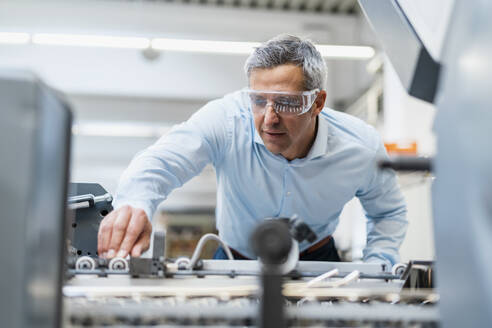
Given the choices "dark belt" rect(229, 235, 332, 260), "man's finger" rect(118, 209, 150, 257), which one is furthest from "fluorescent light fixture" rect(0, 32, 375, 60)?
"man's finger" rect(118, 209, 150, 257)

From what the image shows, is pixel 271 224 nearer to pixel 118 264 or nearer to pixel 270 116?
pixel 118 264

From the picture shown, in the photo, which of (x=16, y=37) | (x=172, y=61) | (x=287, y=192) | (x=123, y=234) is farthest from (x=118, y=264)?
(x=172, y=61)

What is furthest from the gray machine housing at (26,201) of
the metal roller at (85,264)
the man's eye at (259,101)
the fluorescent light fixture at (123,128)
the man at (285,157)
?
the fluorescent light fixture at (123,128)

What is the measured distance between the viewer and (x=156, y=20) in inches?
235

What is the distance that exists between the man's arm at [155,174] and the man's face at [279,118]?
0.58ft

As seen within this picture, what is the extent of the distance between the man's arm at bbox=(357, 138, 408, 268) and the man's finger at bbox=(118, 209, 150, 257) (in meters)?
0.93

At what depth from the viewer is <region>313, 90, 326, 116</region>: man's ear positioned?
5.57 ft

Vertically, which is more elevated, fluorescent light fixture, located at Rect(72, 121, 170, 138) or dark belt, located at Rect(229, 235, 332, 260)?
fluorescent light fixture, located at Rect(72, 121, 170, 138)

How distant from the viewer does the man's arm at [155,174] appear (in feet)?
3.38

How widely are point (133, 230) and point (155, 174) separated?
0.37 meters

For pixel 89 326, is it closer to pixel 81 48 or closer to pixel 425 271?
pixel 425 271

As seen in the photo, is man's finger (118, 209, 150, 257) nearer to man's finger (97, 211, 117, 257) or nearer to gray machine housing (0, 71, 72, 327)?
man's finger (97, 211, 117, 257)

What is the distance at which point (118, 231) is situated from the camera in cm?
103

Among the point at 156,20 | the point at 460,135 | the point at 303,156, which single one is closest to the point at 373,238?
the point at 303,156
